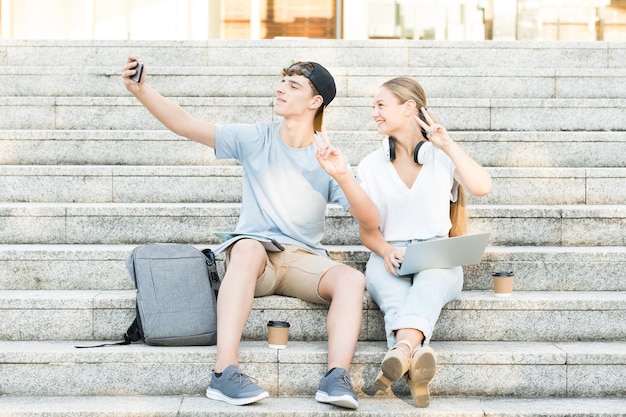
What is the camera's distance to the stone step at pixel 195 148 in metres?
5.28

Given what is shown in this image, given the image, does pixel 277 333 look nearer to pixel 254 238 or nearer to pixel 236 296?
pixel 236 296

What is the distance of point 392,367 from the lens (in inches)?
128

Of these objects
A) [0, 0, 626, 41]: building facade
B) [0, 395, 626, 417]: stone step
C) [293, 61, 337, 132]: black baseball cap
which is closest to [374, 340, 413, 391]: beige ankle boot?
[0, 395, 626, 417]: stone step

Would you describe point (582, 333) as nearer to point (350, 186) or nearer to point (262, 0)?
point (350, 186)

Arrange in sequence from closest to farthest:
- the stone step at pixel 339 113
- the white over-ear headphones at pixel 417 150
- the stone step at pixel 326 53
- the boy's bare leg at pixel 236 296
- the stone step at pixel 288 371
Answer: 1. the boy's bare leg at pixel 236 296
2. the stone step at pixel 288 371
3. the white over-ear headphones at pixel 417 150
4. the stone step at pixel 339 113
5. the stone step at pixel 326 53

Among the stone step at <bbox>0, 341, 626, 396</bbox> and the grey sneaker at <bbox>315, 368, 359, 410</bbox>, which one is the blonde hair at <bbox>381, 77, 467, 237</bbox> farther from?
the grey sneaker at <bbox>315, 368, 359, 410</bbox>

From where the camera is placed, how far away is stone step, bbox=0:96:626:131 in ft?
18.7

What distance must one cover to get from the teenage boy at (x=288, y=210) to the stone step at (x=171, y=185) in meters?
0.97

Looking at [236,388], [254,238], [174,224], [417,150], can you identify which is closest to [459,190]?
[417,150]

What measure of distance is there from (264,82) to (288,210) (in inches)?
95.1

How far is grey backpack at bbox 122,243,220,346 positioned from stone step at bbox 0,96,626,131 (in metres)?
2.10

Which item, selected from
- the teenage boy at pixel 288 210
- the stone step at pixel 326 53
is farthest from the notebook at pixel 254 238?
the stone step at pixel 326 53

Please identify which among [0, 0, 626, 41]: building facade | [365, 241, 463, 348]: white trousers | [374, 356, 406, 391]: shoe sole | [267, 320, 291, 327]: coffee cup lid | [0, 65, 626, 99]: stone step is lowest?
[374, 356, 406, 391]: shoe sole

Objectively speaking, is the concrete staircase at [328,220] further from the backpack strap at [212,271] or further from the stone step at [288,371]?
the backpack strap at [212,271]
